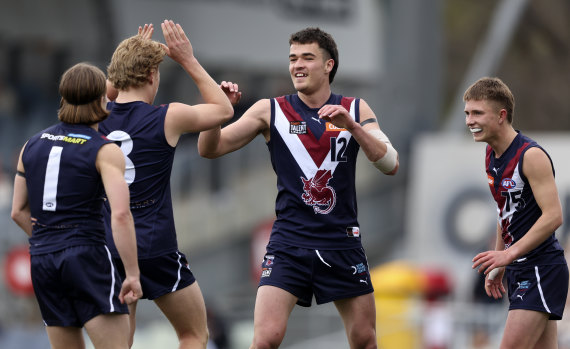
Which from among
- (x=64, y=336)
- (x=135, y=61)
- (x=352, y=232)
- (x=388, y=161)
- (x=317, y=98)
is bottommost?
(x=64, y=336)

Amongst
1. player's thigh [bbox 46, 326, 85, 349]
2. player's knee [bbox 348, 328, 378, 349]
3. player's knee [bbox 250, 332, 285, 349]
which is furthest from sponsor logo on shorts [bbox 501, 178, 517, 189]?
player's thigh [bbox 46, 326, 85, 349]

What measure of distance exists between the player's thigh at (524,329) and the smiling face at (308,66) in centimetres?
221

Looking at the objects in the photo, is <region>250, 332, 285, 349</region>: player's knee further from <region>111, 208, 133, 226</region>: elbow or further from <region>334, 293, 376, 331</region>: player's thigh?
<region>111, 208, 133, 226</region>: elbow

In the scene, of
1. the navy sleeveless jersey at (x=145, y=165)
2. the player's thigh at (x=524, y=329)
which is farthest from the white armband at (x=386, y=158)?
the navy sleeveless jersey at (x=145, y=165)

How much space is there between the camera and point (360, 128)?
23.5 ft

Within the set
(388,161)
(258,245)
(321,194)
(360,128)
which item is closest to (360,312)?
(321,194)

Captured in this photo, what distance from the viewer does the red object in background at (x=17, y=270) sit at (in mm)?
17391

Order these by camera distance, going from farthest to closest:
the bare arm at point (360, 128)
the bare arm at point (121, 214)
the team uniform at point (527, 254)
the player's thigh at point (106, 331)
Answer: the team uniform at point (527, 254) < the bare arm at point (360, 128) < the player's thigh at point (106, 331) < the bare arm at point (121, 214)

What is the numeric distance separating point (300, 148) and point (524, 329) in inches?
80.4

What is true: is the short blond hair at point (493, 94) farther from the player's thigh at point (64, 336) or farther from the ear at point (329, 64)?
the player's thigh at point (64, 336)

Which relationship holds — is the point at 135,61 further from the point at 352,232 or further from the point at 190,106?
the point at 352,232

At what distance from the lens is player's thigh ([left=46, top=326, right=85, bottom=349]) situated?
256 inches

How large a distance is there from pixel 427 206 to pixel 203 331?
525 inches

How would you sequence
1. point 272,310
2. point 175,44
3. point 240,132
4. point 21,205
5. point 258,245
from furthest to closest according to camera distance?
point 258,245 < point 240,132 < point 272,310 < point 175,44 < point 21,205
